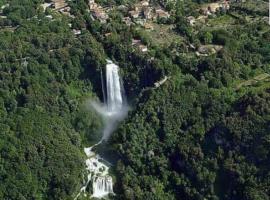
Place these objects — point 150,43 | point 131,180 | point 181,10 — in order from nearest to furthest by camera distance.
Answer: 1. point 131,180
2. point 150,43
3. point 181,10

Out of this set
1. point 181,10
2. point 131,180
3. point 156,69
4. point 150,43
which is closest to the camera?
point 131,180

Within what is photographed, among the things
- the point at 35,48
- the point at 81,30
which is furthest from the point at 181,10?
the point at 35,48

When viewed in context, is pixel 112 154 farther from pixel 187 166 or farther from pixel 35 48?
pixel 35 48

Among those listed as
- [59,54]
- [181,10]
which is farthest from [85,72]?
[181,10]

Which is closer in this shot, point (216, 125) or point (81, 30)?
point (216, 125)

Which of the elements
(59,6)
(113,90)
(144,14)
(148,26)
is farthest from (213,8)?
(59,6)

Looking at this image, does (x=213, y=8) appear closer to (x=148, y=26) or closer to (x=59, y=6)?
(x=148, y=26)

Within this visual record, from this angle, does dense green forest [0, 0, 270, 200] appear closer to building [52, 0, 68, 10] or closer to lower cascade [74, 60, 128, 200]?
lower cascade [74, 60, 128, 200]

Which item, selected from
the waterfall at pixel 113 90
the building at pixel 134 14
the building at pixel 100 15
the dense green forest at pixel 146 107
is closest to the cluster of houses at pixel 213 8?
the dense green forest at pixel 146 107

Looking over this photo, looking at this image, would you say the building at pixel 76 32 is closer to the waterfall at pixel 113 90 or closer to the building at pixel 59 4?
the waterfall at pixel 113 90
